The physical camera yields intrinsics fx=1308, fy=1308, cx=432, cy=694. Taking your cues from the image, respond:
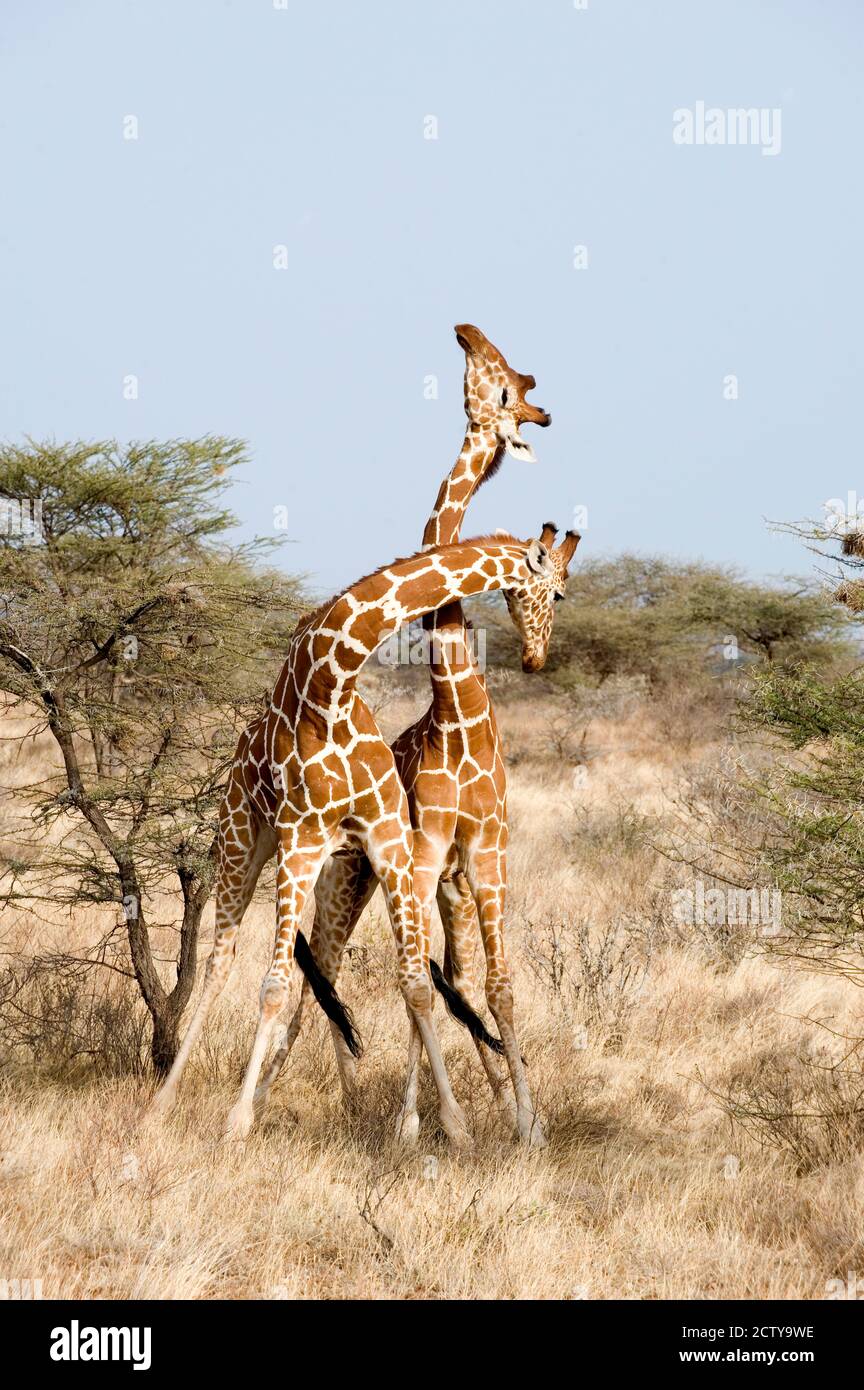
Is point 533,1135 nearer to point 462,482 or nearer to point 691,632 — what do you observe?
point 462,482

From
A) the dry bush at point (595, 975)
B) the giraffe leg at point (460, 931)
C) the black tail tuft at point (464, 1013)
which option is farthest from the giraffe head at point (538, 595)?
the dry bush at point (595, 975)

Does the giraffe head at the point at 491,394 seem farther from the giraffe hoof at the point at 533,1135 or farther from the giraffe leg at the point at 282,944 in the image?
the giraffe hoof at the point at 533,1135

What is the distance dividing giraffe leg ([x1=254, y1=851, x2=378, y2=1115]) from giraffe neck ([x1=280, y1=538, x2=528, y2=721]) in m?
1.01

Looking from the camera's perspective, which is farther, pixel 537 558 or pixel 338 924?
pixel 338 924

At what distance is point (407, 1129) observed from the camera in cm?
580

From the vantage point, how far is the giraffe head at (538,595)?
18.9ft

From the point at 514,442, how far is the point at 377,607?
47.6 inches

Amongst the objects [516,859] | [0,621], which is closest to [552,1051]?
[0,621]

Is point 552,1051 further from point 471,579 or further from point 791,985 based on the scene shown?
point 471,579

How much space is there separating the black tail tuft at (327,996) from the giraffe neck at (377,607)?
3.82ft

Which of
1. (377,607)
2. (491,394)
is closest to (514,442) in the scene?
(491,394)

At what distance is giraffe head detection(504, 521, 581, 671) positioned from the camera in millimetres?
5754

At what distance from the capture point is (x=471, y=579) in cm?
555

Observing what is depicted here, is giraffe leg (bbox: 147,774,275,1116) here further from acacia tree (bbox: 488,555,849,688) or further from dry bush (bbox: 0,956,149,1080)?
acacia tree (bbox: 488,555,849,688)
